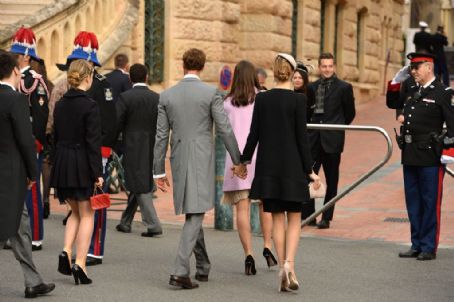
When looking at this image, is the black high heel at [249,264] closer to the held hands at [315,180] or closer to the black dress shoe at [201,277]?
the black dress shoe at [201,277]

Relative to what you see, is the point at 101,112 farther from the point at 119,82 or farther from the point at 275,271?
the point at 119,82

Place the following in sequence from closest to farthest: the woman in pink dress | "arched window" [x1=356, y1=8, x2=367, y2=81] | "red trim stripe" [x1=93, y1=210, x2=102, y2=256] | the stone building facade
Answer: the woman in pink dress, "red trim stripe" [x1=93, y1=210, x2=102, y2=256], the stone building facade, "arched window" [x1=356, y1=8, x2=367, y2=81]

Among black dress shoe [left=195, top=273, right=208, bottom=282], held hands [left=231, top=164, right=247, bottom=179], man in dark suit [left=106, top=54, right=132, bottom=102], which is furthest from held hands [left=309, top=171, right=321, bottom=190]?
man in dark suit [left=106, top=54, right=132, bottom=102]

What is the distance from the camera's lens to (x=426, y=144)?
10.9m

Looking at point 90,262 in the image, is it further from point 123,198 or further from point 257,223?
point 123,198

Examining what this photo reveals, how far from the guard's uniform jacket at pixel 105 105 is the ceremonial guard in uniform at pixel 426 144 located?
261 cm

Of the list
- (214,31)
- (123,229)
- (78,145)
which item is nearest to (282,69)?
(78,145)

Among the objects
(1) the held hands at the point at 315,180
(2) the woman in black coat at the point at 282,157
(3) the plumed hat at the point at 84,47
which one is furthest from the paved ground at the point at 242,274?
(3) the plumed hat at the point at 84,47

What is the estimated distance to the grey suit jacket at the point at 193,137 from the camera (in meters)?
9.41

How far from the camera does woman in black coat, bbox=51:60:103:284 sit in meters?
9.43

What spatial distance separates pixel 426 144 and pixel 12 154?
4.24m

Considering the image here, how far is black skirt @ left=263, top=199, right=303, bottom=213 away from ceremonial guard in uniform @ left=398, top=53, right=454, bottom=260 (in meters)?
2.02

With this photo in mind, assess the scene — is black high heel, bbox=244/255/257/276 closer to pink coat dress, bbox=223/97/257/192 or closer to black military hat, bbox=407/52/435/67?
pink coat dress, bbox=223/97/257/192

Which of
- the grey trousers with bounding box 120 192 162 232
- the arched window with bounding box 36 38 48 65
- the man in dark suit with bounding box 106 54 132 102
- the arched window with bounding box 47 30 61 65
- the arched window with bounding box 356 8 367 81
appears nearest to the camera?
the grey trousers with bounding box 120 192 162 232
